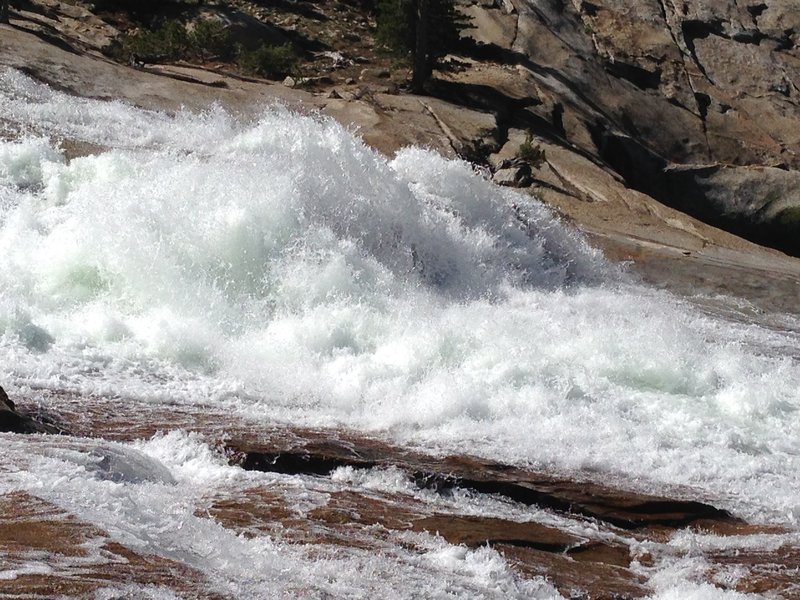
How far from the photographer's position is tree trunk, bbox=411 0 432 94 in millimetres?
23469

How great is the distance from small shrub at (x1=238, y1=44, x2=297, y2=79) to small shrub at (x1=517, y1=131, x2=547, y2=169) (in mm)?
6291

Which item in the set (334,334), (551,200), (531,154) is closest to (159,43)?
(531,154)

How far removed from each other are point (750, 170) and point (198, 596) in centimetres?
2182

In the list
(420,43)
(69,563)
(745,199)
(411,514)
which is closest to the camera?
(69,563)

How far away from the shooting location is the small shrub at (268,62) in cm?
2409

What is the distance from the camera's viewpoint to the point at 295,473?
7477 millimetres

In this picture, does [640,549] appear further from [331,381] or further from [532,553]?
[331,381]

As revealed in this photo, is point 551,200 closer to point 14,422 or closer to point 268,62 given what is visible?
point 268,62

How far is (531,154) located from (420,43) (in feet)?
14.5

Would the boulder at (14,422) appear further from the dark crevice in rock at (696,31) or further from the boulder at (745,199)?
the dark crevice in rock at (696,31)

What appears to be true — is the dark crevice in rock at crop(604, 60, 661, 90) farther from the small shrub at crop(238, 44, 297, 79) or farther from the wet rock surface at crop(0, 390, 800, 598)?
the wet rock surface at crop(0, 390, 800, 598)

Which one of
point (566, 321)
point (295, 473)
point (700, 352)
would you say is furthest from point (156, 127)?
point (295, 473)

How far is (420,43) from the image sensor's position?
23406mm

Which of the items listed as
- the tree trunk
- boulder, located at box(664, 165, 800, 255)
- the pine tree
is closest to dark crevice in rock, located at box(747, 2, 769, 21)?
boulder, located at box(664, 165, 800, 255)
